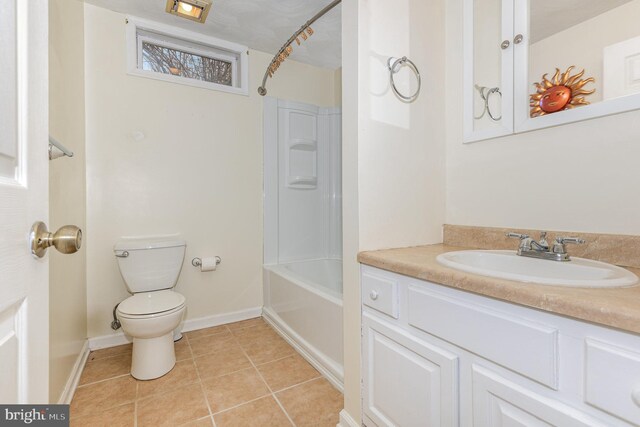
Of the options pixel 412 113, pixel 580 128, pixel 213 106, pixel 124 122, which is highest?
pixel 213 106

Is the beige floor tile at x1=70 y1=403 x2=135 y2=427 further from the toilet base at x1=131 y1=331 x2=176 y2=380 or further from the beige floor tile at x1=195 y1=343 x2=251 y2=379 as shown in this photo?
the beige floor tile at x1=195 y1=343 x2=251 y2=379

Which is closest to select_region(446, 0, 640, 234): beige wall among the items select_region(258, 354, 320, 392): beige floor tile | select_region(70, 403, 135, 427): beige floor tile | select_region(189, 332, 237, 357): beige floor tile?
select_region(258, 354, 320, 392): beige floor tile

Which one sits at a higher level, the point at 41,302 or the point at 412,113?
the point at 412,113

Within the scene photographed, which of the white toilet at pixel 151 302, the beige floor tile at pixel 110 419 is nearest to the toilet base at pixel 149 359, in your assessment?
the white toilet at pixel 151 302

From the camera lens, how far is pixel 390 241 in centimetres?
132

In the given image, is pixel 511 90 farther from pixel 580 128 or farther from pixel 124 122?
pixel 124 122

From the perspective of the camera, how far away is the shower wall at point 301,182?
8.86 ft

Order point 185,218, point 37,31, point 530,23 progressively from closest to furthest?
1. point 37,31
2. point 530,23
3. point 185,218

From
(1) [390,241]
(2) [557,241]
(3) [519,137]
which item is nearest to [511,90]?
(3) [519,137]

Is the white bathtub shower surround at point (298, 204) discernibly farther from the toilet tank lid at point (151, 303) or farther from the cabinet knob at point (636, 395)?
the cabinet knob at point (636, 395)

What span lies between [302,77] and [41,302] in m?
2.74

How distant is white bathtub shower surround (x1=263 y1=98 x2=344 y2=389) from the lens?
8.18 ft

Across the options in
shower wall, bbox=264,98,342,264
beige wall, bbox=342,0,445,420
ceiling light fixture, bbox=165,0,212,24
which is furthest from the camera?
shower wall, bbox=264,98,342,264

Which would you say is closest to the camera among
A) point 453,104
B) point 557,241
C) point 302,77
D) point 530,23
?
point 557,241
